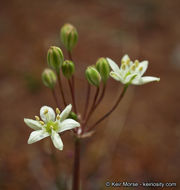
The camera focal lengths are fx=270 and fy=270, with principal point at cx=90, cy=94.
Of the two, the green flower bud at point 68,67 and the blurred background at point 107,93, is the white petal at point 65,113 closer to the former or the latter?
the green flower bud at point 68,67

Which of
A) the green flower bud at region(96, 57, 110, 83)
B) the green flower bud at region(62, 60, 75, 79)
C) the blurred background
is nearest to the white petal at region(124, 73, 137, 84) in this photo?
the green flower bud at region(96, 57, 110, 83)

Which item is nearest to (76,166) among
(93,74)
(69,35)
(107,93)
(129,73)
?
(93,74)

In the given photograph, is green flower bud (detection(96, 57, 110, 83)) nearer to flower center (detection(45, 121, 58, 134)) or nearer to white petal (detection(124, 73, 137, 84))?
white petal (detection(124, 73, 137, 84))

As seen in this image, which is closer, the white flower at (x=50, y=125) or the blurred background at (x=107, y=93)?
the white flower at (x=50, y=125)

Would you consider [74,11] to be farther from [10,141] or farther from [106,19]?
[10,141]

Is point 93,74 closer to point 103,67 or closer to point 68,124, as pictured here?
point 103,67

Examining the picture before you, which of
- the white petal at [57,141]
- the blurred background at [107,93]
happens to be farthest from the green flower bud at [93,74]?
the blurred background at [107,93]

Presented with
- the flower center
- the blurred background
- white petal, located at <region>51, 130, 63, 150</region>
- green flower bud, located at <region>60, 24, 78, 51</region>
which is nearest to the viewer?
white petal, located at <region>51, 130, 63, 150</region>
